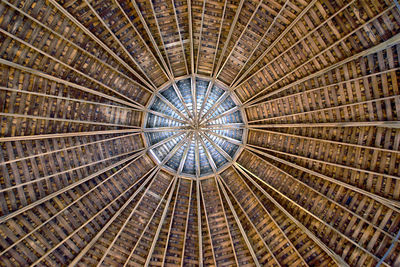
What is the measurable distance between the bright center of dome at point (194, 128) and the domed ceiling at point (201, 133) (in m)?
0.23

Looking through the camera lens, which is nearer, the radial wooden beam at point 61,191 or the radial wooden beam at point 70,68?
the radial wooden beam at point 70,68

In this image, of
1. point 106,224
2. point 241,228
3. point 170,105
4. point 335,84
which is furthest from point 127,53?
point 241,228

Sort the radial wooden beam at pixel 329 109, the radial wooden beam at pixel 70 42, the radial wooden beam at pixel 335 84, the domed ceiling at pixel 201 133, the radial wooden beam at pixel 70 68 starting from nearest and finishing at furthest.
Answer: the radial wooden beam at pixel 70 42 → the radial wooden beam at pixel 70 68 → the radial wooden beam at pixel 335 84 → the radial wooden beam at pixel 329 109 → the domed ceiling at pixel 201 133

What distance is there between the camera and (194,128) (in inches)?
840

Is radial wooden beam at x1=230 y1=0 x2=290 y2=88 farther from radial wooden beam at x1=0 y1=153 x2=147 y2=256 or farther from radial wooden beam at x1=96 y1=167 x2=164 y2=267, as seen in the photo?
radial wooden beam at x1=0 y1=153 x2=147 y2=256

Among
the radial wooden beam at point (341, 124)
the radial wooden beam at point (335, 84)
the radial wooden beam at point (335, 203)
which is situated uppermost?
the radial wooden beam at point (335, 84)

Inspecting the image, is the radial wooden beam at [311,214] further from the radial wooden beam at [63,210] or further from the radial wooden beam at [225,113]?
the radial wooden beam at [63,210]

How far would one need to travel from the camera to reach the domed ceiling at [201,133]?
1609 centimetres

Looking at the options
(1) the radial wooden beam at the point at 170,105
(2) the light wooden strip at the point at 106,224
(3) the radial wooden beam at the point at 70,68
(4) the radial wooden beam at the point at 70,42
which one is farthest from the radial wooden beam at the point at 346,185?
(4) the radial wooden beam at the point at 70,42

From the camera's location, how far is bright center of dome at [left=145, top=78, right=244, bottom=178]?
21.2m

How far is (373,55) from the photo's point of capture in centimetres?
1609

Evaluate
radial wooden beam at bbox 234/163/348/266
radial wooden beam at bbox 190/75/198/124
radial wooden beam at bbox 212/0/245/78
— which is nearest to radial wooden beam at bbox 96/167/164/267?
radial wooden beam at bbox 190/75/198/124

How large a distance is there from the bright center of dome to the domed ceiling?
226 mm

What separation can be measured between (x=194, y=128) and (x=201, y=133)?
0.77m
